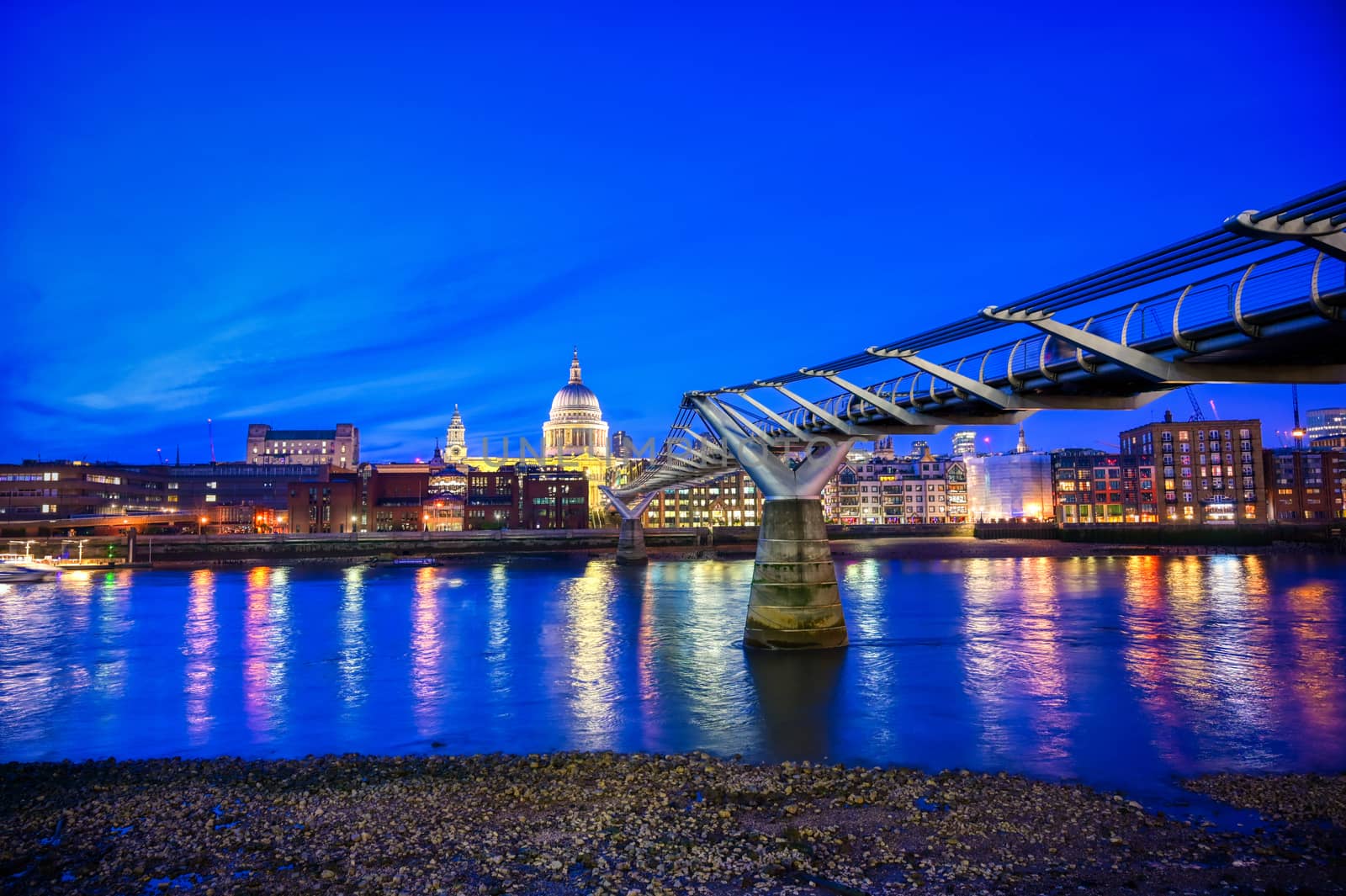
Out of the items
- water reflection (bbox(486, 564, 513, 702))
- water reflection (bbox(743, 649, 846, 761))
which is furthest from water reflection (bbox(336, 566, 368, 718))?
water reflection (bbox(743, 649, 846, 761))

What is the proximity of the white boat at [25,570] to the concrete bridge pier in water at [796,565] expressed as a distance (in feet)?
224

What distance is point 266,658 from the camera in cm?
3306

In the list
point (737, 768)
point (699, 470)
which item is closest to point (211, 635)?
point (699, 470)

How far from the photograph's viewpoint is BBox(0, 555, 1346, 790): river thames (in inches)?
752

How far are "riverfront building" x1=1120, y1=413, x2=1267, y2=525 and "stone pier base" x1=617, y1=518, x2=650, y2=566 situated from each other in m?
80.8

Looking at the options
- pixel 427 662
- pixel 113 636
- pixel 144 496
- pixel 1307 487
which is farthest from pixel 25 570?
pixel 1307 487

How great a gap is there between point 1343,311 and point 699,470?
4213cm

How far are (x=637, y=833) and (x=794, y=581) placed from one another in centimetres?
1760

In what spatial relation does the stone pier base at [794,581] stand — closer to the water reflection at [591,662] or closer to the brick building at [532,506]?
the water reflection at [591,662]

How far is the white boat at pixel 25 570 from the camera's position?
234 feet

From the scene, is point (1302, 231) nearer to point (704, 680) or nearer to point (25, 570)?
point (704, 680)

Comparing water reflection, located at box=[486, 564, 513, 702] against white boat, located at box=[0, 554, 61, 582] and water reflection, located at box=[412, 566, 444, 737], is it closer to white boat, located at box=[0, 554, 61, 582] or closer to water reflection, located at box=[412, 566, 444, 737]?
water reflection, located at box=[412, 566, 444, 737]

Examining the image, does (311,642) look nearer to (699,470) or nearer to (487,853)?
(699,470)

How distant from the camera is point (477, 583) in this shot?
6638 cm
